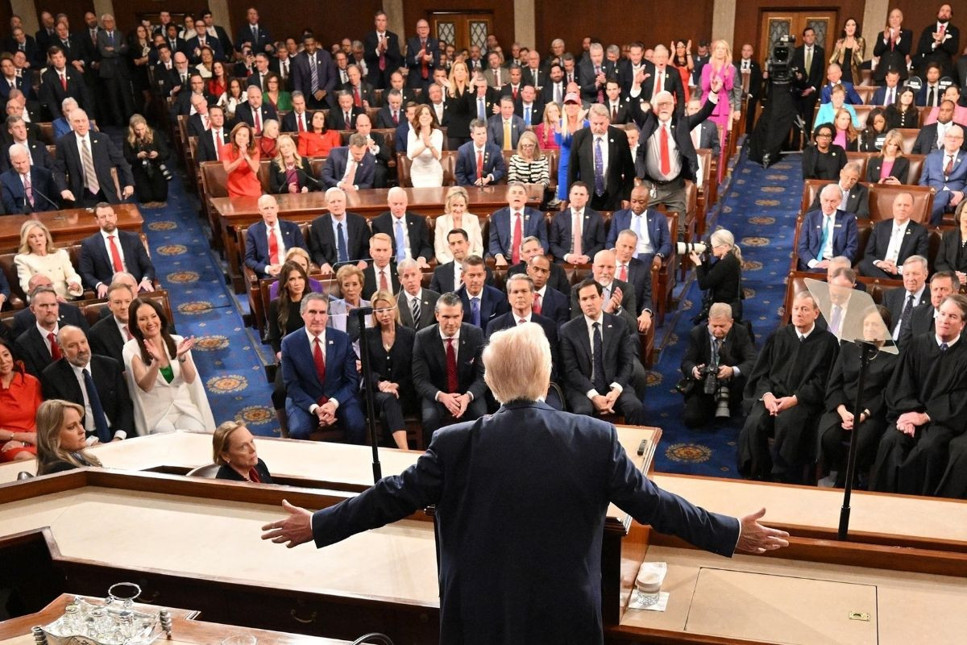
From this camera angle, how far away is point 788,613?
2.59 metres

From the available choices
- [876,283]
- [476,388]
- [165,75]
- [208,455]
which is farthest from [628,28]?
[208,455]

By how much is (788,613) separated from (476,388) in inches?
109

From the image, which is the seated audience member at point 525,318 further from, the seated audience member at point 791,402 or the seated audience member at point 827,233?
the seated audience member at point 827,233

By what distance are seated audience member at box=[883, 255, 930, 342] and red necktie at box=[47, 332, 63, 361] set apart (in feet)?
14.9

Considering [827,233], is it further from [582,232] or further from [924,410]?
[924,410]

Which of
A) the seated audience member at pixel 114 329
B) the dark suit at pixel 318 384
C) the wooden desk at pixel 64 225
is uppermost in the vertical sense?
the wooden desk at pixel 64 225

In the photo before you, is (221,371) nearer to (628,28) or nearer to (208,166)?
(208,166)

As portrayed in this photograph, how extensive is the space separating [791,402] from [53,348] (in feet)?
13.0

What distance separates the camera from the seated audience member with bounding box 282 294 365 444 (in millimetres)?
5082

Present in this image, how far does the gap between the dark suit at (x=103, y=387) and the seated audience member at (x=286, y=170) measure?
341cm

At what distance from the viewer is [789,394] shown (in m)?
5.04

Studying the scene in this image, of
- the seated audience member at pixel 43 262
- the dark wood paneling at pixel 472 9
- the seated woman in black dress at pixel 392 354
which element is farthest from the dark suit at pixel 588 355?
the dark wood paneling at pixel 472 9

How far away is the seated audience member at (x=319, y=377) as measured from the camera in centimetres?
508

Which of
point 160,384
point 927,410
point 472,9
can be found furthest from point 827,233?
point 472,9
